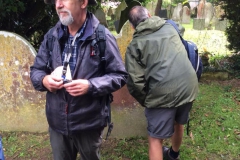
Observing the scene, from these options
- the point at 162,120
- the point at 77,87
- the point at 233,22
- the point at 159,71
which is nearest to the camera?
the point at 77,87

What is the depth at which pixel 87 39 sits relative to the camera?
2035 mm

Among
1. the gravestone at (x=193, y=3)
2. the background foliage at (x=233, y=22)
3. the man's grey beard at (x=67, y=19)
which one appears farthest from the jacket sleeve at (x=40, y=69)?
the gravestone at (x=193, y=3)

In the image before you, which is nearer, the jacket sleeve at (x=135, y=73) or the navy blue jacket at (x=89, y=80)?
the navy blue jacket at (x=89, y=80)

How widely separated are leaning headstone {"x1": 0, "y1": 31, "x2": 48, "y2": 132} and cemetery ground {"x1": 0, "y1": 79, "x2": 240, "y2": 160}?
17 centimetres

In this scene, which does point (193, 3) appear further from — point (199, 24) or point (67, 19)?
point (67, 19)

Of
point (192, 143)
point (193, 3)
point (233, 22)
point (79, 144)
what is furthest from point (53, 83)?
point (193, 3)

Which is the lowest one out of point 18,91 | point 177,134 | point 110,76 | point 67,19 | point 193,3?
point 177,134

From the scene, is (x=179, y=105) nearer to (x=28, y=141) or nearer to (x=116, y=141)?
(x=116, y=141)

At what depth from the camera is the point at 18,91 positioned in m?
3.75

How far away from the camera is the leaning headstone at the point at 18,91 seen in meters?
3.57

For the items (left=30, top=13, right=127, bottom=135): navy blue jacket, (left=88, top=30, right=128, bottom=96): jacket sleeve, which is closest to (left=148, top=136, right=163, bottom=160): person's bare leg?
(left=30, top=13, right=127, bottom=135): navy blue jacket

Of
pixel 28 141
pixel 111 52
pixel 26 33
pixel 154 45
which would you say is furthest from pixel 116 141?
pixel 26 33

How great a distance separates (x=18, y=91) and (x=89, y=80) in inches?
80.8

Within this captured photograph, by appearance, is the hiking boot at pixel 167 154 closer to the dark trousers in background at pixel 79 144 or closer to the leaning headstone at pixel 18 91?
the dark trousers in background at pixel 79 144
